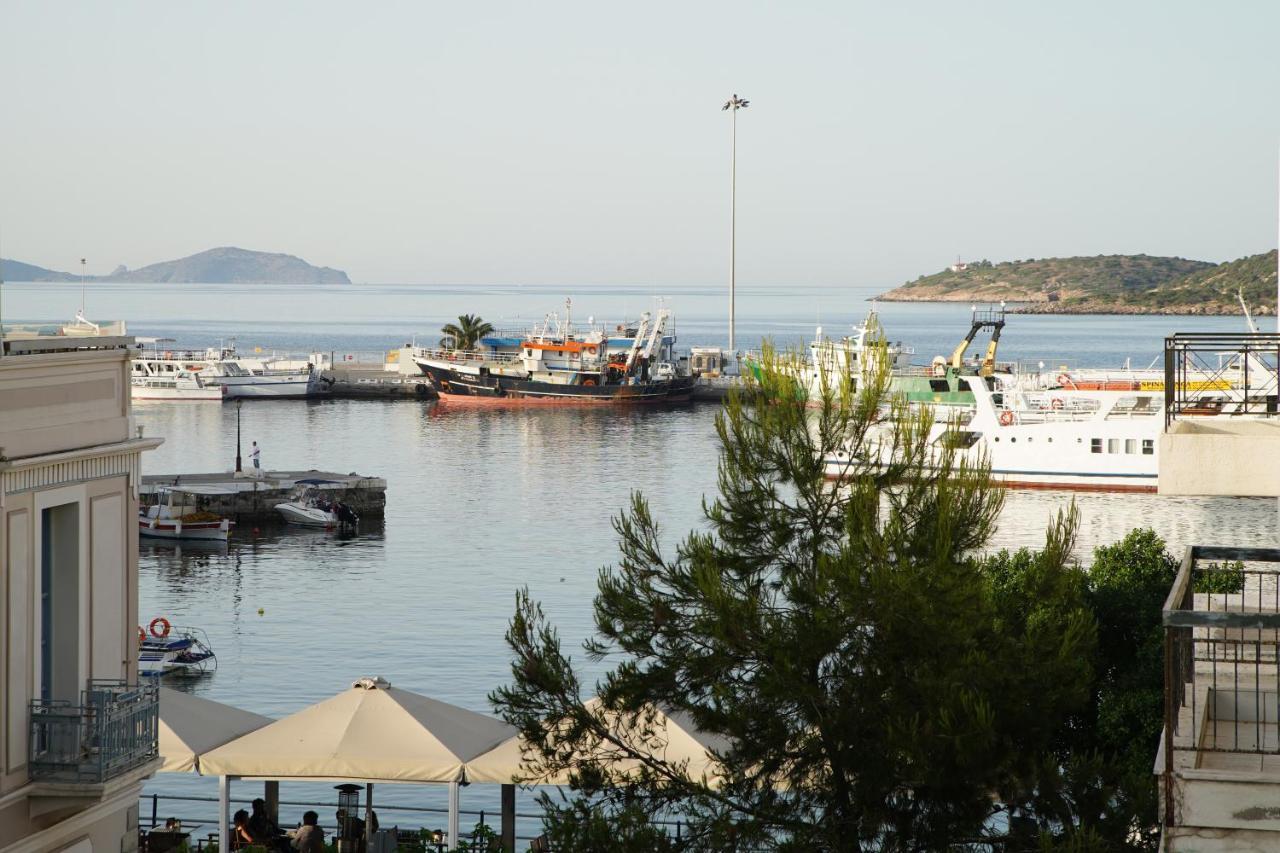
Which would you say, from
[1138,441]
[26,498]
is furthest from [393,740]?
[1138,441]

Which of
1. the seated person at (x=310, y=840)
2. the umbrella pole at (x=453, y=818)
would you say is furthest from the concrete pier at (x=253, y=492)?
the seated person at (x=310, y=840)

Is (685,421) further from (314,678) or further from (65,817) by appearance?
(65,817)

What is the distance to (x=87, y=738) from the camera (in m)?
10.1

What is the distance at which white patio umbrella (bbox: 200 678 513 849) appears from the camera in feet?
49.5

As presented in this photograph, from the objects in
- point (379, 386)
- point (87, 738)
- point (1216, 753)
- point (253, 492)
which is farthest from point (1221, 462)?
point (379, 386)

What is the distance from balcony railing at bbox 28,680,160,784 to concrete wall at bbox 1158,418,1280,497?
6.55m

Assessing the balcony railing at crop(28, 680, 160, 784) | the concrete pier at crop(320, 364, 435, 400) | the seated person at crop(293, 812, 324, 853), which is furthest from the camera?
the concrete pier at crop(320, 364, 435, 400)

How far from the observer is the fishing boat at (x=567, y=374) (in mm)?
99312

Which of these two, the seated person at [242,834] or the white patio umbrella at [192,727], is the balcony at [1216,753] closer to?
the white patio umbrella at [192,727]

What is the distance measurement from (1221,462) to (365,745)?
28.8ft

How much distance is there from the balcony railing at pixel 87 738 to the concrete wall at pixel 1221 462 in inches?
258

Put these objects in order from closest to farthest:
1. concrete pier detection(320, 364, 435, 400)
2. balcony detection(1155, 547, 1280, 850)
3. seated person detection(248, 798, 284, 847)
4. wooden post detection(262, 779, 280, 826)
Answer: balcony detection(1155, 547, 1280, 850)
seated person detection(248, 798, 284, 847)
wooden post detection(262, 779, 280, 826)
concrete pier detection(320, 364, 435, 400)

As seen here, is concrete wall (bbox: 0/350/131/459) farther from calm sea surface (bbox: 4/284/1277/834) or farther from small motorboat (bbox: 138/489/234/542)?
small motorboat (bbox: 138/489/234/542)

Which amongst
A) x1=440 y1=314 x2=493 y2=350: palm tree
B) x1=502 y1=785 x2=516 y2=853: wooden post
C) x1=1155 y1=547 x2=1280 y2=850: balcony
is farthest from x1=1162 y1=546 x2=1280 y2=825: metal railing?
x1=440 y1=314 x2=493 y2=350: palm tree
